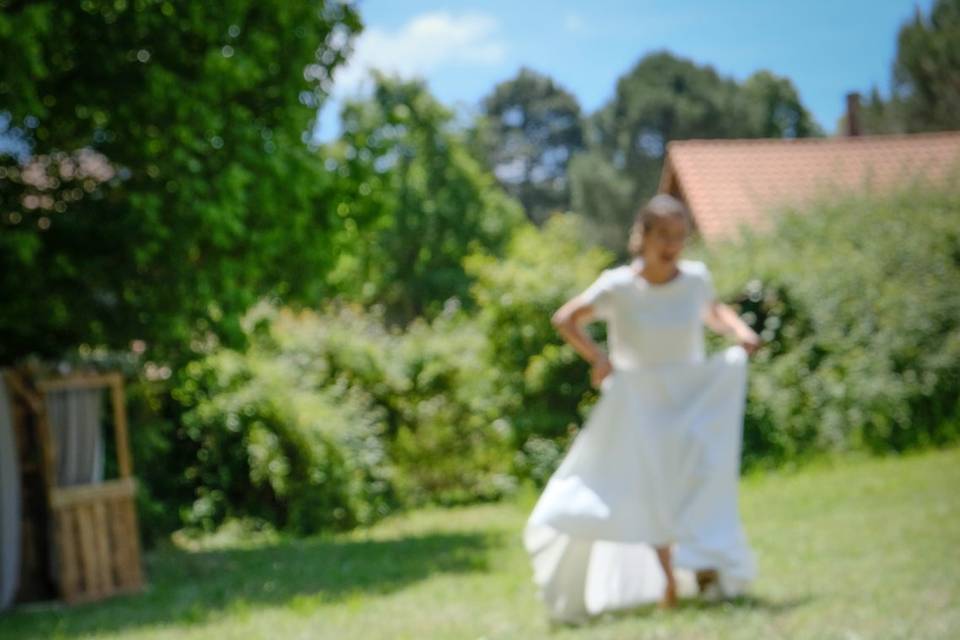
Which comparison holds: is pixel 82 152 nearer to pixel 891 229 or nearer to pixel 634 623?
pixel 634 623

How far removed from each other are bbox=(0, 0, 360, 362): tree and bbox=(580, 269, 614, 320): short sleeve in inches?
178

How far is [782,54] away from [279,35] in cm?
508

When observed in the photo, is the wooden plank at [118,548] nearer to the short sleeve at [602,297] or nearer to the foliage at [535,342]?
the short sleeve at [602,297]

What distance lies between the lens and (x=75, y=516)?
30.7 ft

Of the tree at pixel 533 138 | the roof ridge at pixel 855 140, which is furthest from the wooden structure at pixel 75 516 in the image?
the tree at pixel 533 138

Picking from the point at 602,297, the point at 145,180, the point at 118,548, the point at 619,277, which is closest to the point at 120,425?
the point at 118,548

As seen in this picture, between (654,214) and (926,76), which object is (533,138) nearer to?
(926,76)

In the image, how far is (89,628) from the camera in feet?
24.1

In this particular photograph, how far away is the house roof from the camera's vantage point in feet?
65.0

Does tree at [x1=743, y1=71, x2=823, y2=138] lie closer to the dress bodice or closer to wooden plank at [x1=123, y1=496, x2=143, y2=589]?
wooden plank at [x1=123, y1=496, x2=143, y2=589]

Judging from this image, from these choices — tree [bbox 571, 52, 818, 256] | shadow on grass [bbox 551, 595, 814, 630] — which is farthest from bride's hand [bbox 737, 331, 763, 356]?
tree [bbox 571, 52, 818, 256]

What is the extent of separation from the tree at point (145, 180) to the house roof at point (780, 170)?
11021 millimetres


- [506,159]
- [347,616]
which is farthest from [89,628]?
[506,159]

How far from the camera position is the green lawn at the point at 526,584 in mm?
5020
